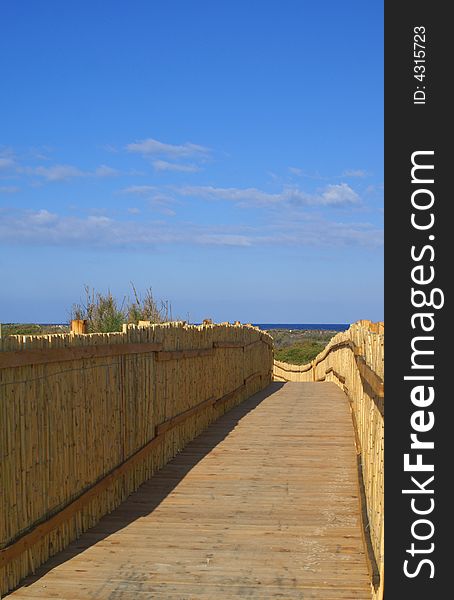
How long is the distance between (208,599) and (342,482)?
11.2ft

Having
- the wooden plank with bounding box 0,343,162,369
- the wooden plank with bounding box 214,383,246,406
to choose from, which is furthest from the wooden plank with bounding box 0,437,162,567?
the wooden plank with bounding box 214,383,246,406

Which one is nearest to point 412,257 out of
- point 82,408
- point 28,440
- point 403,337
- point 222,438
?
point 403,337

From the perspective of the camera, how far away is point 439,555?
3.77 m

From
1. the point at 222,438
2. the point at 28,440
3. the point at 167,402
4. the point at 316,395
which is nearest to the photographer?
the point at 28,440

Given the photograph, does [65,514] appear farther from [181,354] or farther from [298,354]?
[298,354]

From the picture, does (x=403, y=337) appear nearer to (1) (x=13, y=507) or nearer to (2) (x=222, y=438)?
(1) (x=13, y=507)

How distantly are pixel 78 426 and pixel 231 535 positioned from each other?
155 centimetres

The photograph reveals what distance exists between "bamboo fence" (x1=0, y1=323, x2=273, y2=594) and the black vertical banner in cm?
263

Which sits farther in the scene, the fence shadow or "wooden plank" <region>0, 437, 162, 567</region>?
the fence shadow

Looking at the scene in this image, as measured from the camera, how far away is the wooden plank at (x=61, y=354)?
5.29 meters

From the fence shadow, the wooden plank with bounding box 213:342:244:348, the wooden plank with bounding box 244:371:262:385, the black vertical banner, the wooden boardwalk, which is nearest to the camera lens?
the black vertical banner

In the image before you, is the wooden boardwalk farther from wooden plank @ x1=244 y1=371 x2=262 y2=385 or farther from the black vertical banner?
wooden plank @ x1=244 y1=371 x2=262 y2=385

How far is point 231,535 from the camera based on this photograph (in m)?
6.56

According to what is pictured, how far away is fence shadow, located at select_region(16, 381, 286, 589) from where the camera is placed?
6.04 metres
